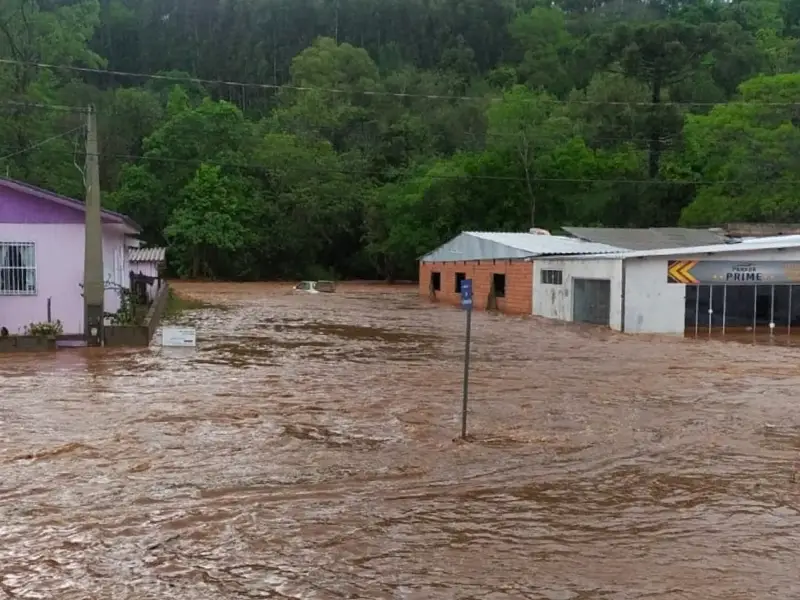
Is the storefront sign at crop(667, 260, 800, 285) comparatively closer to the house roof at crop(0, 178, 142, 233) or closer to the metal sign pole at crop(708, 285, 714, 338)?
the metal sign pole at crop(708, 285, 714, 338)

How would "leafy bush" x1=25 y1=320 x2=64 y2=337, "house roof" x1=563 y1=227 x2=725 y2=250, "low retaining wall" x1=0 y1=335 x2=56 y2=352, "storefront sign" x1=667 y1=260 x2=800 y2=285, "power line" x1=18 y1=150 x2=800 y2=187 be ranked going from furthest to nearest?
"power line" x1=18 y1=150 x2=800 y2=187, "house roof" x1=563 y1=227 x2=725 y2=250, "storefront sign" x1=667 y1=260 x2=800 y2=285, "leafy bush" x1=25 y1=320 x2=64 y2=337, "low retaining wall" x1=0 y1=335 x2=56 y2=352

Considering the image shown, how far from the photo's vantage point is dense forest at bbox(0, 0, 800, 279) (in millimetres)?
58188

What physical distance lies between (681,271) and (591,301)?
3.58m

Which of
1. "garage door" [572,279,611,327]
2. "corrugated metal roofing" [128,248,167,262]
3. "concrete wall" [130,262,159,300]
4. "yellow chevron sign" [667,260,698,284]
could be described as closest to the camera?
"yellow chevron sign" [667,260,698,284]

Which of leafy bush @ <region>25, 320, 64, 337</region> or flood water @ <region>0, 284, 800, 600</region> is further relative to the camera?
leafy bush @ <region>25, 320, 64, 337</region>

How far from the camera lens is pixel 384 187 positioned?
222ft

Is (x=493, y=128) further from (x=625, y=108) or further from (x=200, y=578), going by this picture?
(x=200, y=578)

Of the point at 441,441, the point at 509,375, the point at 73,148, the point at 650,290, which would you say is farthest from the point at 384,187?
the point at 441,441

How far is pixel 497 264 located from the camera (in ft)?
134

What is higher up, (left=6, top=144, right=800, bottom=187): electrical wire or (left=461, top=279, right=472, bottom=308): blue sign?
(left=6, top=144, right=800, bottom=187): electrical wire

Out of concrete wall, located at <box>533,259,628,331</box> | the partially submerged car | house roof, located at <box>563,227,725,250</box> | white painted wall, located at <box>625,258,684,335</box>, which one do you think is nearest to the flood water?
white painted wall, located at <box>625,258,684,335</box>

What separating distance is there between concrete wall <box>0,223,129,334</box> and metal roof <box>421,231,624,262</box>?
19.2 m

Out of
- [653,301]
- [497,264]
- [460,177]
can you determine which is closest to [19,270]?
[653,301]

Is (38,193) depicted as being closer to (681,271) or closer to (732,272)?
(681,271)
